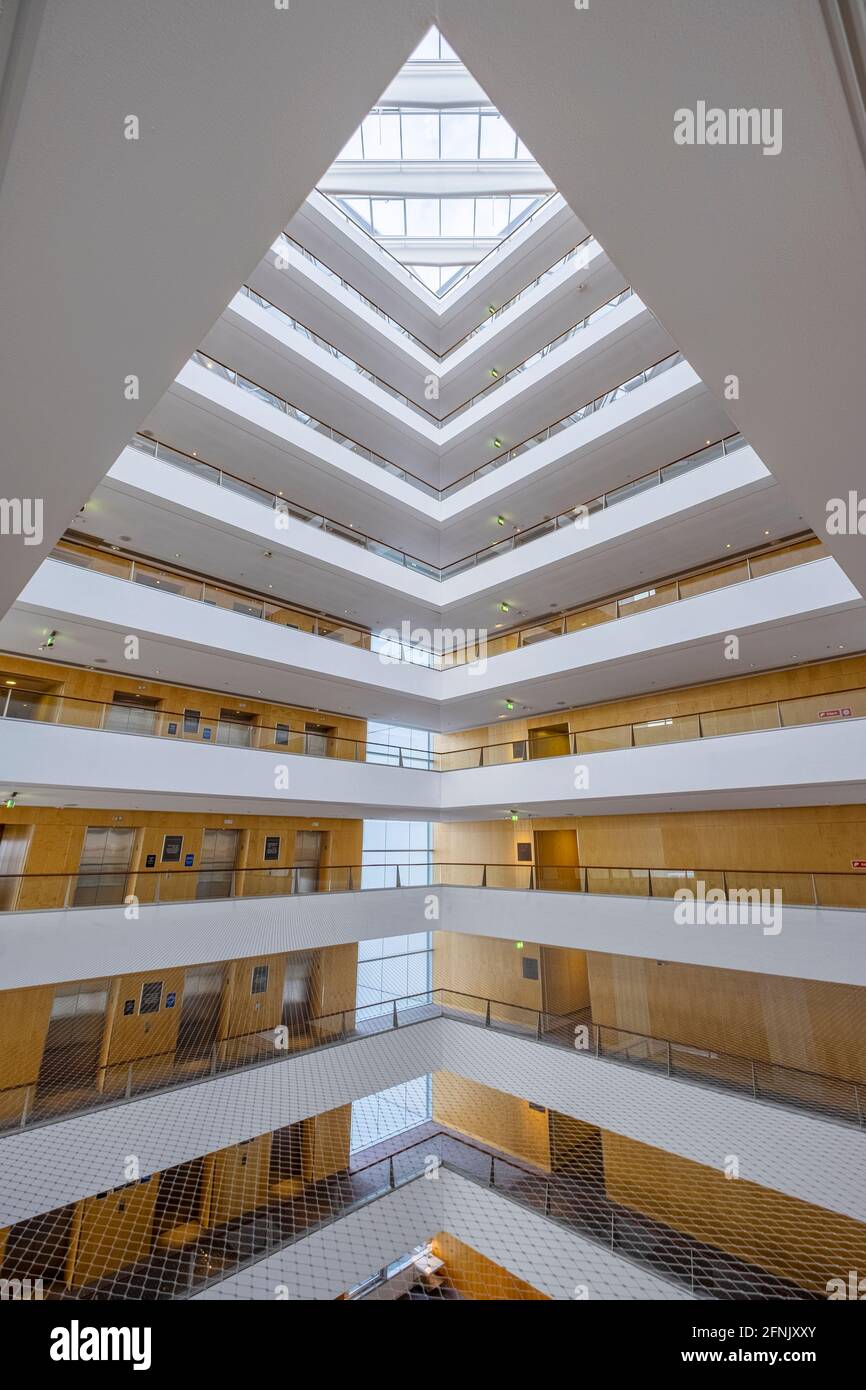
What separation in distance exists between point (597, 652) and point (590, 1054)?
14.6 ft

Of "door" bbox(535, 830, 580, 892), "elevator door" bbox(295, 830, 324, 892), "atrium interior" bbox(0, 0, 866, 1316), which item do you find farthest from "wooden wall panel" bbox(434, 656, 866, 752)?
"elevator door" bbox(295, 830, 324, 892)

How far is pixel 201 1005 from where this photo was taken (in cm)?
736

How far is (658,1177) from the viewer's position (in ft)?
20.6

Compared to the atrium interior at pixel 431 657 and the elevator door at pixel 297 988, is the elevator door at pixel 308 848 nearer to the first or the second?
the atrium interior at pixel 431 657

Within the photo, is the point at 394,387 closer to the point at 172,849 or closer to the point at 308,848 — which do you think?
the point at 308,848

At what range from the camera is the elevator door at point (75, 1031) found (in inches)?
235

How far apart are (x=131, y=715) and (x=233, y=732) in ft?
3.97

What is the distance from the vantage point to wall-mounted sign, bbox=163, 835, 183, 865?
7.53m

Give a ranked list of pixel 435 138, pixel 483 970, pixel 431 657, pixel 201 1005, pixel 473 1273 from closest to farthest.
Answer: pixel 473 1273
pixel 201 1005
pixel 435 138
pixel 483 970
pixel 431 657

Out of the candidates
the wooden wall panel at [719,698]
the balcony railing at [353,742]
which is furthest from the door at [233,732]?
the wooden wall panel at [719,698]

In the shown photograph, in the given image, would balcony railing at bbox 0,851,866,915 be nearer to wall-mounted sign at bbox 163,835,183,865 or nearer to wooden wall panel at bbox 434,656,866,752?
wall-mounted sign at bbox 163,835,183,865

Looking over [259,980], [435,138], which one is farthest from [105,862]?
[435,138]
